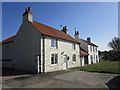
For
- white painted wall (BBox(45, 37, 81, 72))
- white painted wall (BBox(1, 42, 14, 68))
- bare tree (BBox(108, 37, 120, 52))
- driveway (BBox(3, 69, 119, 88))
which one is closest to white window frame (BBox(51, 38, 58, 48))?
white painted wall (BBox(45, 37, 81, 72))

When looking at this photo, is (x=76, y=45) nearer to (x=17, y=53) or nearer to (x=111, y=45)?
(x=17, y=53)

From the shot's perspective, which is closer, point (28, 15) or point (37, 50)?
point (37, 50)

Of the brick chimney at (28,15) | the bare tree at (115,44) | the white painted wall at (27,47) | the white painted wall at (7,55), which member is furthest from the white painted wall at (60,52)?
the bare tree at (115,44)

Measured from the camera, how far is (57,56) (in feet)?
49.6

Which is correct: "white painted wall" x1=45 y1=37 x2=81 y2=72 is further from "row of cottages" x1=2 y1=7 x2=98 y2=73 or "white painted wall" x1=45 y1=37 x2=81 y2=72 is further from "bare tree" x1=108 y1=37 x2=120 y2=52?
"bare tree" x1=108 y1=37 x2=120 y2=52

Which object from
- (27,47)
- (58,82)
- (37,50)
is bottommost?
(58,82)

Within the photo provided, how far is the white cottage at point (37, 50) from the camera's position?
1289cm

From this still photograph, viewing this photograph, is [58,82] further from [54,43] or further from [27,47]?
[27,47]

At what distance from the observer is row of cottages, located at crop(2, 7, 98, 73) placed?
12906 millimetres

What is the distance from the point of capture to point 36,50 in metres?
13.1

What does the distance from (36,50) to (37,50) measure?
0.72 ft

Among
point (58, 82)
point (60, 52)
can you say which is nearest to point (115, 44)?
point (60, 52)

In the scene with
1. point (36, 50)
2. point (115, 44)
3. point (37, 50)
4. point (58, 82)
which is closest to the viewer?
point (58, 82)

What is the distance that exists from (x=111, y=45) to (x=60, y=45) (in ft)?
163
